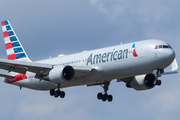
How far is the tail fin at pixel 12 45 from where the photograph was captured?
58.8 metres

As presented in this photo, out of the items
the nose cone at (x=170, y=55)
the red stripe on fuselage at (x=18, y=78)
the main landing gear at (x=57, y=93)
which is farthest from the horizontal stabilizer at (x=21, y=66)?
the nose cone at (x=170, y=55)

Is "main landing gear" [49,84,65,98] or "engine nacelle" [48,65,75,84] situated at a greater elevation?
"engine nacelle" [48,65,75,84]

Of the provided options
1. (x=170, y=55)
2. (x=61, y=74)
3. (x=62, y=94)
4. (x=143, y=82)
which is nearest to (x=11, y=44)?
(x=62, y=94)

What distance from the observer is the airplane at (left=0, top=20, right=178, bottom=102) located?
42656 millimetres

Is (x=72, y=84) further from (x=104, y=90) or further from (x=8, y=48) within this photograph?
(x=8, y=48)

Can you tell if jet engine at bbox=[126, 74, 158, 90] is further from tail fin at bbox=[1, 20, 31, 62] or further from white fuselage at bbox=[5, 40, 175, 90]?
tail fin at bbox=[1, 20, 31, 62]

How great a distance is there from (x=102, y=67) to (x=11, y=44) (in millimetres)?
20167

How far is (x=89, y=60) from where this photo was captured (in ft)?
155

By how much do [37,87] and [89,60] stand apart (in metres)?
9.62

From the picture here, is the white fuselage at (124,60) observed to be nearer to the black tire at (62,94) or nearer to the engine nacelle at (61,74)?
the black tire at (62,94)

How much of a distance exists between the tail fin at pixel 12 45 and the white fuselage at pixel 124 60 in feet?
38.4

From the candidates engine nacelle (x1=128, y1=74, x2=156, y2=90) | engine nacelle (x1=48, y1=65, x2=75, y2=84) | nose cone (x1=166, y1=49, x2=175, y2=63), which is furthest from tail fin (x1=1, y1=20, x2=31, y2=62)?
nose cone (x1=166, y1=49, x2=175, y2=63)

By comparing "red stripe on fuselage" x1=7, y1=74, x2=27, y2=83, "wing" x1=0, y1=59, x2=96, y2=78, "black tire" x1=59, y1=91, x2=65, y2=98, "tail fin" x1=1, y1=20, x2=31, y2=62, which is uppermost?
"tail fin" x1=1, y1=20, x2=31, y2=62

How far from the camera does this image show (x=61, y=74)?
146ft
